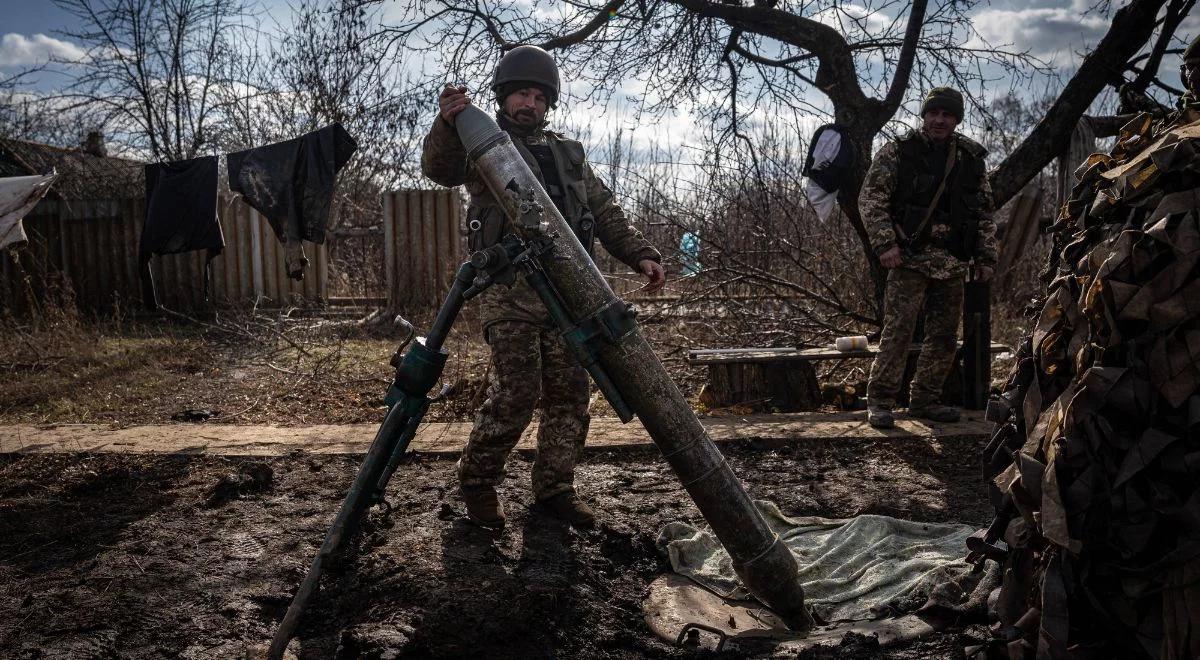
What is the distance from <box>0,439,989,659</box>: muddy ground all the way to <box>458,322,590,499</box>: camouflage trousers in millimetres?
264

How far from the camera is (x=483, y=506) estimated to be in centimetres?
359

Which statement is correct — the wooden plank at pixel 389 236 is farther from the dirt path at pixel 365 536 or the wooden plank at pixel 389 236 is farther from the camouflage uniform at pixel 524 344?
the camouflage uniform at pixel 524 344

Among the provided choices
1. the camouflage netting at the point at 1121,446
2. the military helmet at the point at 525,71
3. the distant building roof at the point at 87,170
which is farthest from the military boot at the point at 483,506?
the distant building roof at the point at 87,170

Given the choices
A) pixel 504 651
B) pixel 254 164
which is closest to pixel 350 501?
pixel 504 651

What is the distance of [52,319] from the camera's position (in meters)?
9.03

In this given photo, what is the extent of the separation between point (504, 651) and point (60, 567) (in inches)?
78.5

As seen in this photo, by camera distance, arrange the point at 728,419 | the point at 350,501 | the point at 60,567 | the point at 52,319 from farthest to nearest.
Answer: the point at 52,319 → the point at 728,419 → the point at 60,567 → the point at 350,501

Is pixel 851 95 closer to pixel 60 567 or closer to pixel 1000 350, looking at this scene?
pixel 1000 350

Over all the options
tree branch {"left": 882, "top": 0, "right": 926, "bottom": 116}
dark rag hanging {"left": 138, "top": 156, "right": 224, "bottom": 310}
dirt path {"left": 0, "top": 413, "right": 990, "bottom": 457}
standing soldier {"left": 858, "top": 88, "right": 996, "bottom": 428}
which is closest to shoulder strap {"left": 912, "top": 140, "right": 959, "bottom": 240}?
standing soldier {"left": 858, "top": 88, "right": 996, "bottom": 428}

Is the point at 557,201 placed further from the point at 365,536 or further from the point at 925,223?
the point at 925,223

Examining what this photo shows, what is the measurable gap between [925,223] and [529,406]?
3.20 m

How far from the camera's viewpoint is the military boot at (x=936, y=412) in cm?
542

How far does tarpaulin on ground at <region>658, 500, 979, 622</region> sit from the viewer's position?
2982mm

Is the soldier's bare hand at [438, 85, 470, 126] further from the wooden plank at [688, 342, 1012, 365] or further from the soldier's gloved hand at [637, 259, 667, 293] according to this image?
the wooden plank at [688, 342, 1012, 365]
